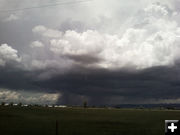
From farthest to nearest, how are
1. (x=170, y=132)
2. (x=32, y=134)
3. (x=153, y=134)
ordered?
(x=153, y=134)
(x=32, y=134)
(x=170, y=132)

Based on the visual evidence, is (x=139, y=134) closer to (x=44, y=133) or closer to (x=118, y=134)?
(x=118, y=134)

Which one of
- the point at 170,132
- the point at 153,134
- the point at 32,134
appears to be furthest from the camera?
the point at 153,134

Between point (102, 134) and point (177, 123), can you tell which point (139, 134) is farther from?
point (177, 123)

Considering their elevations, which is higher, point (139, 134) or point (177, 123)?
point (177, 123)

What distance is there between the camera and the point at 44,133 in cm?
6406

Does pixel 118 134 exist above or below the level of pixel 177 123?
below

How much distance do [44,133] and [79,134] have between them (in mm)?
7543

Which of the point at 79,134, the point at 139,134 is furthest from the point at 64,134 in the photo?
the point at 139,134

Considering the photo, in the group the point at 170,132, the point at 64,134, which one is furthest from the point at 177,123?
the point at 64,134

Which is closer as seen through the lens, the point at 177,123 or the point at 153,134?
the point at 177,123

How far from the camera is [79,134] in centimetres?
6575

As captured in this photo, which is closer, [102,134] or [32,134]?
[32,134]

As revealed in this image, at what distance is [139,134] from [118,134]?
4.90 meters

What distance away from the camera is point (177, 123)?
24.0m
